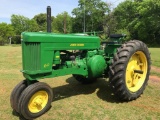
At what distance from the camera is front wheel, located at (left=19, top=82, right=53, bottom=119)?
13.9ft

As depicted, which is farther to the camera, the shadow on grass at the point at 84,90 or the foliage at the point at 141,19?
the foliage at the point at 141,19

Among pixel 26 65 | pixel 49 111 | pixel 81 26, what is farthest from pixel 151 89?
pixel 81 26

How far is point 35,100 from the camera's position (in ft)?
14.7

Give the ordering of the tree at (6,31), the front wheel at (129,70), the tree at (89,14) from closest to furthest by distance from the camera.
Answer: the front wheel at (129,70)
the tree at (6,31)
the tree at (89,14)

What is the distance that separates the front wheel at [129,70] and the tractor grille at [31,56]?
169cm

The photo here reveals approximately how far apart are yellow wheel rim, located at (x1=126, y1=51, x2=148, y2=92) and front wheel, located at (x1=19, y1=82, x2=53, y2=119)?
212 centimetres

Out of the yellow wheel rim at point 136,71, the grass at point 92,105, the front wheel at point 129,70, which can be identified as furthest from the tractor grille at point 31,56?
the yellow wheel rim at point 136,71

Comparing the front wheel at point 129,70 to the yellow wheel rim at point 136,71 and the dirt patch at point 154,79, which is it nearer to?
the yellow wheel rim at point 136,71

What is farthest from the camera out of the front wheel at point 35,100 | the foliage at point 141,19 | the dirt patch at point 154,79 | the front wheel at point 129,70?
the foliage at point 141,19

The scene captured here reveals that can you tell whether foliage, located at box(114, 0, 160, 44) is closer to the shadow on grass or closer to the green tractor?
the shadow on grass

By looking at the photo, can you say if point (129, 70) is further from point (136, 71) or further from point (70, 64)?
point (70, 64)

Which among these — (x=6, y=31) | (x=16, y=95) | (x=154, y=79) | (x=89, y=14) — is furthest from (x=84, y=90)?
(x=89, y=14)

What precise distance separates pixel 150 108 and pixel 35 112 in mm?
2516

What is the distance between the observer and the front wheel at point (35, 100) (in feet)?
13.9
